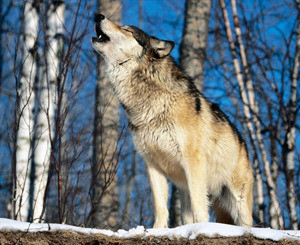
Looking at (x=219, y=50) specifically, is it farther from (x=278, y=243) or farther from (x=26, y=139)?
(x=278, y=243)

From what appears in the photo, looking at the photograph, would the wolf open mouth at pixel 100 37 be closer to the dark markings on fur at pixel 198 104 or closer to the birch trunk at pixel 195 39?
Result: the dark markings on fur at pixel 198 104

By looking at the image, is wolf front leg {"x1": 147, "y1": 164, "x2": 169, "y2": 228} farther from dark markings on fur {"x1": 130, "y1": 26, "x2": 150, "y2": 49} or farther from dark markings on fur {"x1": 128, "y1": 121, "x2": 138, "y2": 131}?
dark markings on fur {"x1": 130, "y1": 26, "x2": 150, "y2": 49}

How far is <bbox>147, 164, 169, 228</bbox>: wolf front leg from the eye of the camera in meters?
4.60

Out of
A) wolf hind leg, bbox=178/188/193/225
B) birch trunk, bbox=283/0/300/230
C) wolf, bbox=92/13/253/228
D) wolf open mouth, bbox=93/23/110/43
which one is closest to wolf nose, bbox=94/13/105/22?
wolf, bbox=92/13/253/228

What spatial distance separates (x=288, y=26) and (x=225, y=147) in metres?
5.16

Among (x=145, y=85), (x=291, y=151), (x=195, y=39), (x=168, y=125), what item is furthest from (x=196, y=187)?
(x=195, y=39)

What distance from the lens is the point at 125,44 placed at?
15.9 feet

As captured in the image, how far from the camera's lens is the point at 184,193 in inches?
202

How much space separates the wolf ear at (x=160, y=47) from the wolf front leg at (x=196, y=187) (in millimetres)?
1129

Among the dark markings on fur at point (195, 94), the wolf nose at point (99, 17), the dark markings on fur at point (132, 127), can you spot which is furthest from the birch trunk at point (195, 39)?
the wolf nose at point (99, 17)

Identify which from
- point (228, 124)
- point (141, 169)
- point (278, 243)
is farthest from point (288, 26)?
point (141, 169)

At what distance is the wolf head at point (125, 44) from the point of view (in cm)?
477

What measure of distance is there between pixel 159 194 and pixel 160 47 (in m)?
1.51

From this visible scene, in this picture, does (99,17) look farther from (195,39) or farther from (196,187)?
(195,39)
